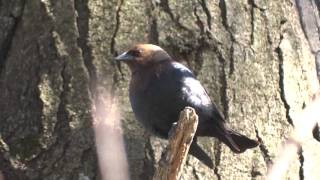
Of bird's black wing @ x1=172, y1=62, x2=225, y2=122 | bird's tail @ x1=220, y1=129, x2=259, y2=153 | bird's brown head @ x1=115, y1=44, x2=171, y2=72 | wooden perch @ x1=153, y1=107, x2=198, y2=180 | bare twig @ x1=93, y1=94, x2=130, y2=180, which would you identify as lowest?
bird's tail @ x1=220, y1=129, x2=259, y2=153

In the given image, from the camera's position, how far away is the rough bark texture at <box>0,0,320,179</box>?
8.51 ft

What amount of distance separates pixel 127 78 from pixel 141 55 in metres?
0.11

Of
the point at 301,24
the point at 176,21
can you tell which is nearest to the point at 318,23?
the point at 301,24

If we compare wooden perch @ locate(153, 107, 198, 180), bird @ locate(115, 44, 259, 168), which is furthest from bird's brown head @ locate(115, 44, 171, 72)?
wooden perch @ locate(153, 107, 198, 180)

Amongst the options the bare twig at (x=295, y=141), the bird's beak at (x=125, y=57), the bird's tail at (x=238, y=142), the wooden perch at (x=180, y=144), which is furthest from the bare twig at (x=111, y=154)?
the bird's beak at (x=125, y=57)

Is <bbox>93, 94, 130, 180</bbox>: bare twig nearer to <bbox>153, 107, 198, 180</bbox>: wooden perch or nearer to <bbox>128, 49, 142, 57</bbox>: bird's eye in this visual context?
<bbox>153, 107, 198, 180</bbox>: wooden perch

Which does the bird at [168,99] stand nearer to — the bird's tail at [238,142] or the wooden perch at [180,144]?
the bird's tail at [238,142]

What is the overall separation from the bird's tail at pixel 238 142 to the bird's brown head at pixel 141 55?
0.45m

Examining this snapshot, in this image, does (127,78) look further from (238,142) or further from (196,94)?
(238,142)

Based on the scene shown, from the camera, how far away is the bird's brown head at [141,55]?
8.64ft

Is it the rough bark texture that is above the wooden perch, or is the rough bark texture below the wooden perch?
below

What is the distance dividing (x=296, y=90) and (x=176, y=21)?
0.58 metres

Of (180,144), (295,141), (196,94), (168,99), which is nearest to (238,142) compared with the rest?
(196,94)

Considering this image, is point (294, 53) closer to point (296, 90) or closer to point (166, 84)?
point (296, 90)
